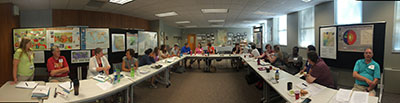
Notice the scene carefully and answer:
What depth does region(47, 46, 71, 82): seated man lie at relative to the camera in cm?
306

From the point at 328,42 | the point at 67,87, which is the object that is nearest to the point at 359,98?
the point at 67,87

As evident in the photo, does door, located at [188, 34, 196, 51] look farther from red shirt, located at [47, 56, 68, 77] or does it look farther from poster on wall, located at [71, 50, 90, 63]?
red shirt, located at [47, 56, 68, 77]

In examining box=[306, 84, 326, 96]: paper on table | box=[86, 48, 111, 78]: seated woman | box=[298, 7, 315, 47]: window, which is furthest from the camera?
box=[298, 7, 315, 47]: window

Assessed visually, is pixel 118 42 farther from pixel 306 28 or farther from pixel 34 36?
pixel 306 28

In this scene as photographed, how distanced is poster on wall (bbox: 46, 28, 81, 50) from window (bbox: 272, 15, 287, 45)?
29.2 feet

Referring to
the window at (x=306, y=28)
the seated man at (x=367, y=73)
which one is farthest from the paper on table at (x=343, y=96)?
the window at (x=306, y=28)

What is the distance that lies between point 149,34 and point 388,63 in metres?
8.03

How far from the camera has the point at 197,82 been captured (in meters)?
5.18

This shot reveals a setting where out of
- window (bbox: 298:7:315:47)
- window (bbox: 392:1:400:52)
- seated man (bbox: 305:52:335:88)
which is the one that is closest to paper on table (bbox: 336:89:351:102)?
seated man (bbox: 305:52:335:88)

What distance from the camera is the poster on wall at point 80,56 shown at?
5125 mm

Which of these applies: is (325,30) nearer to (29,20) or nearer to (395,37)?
(395,37)

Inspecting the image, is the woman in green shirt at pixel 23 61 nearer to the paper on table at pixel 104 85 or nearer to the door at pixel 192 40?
the paper on table at pixel 104 85

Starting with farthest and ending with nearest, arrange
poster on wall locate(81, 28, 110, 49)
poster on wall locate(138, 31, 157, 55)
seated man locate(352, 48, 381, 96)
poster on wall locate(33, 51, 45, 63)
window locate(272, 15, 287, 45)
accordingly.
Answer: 1. window locate(272, 15, 287, 45)
2. poster on wall locate(138, 31, 157, 55)
3. poster on wall locate(81, 28, 110, 49)
4. poster on wall locate(33, 51, 45, 63)
5. seated man locate(352, 48, 381, 96)

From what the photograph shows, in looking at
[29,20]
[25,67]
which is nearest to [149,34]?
[29,20]
